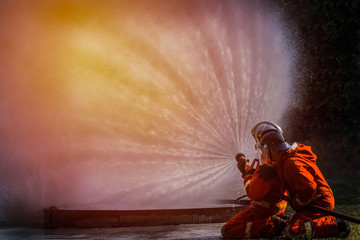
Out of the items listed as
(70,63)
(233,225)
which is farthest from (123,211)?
(70,63)

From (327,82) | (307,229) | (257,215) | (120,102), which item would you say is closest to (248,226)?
(257,215)

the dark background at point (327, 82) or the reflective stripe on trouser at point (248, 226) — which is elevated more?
the dark background at point (327, 82)

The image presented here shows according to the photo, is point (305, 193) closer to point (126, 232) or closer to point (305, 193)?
point (305, 193)

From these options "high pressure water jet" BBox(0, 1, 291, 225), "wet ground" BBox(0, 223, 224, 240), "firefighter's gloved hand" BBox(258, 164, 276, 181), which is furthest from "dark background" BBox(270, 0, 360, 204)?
"firefighter's gloved hand" BBox(258, 164, 276, 181)

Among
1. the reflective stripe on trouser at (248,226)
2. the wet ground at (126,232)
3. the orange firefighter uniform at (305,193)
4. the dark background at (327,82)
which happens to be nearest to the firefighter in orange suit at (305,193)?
the orange firefighter uniform at (305,193)

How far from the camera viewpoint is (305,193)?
422 cm

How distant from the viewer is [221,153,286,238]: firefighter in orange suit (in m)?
4.52

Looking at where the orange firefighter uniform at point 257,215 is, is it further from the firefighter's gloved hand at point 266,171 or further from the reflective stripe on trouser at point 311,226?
the reflective stripe on trouser at point 311,226

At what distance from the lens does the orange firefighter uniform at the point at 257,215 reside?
4.57 m

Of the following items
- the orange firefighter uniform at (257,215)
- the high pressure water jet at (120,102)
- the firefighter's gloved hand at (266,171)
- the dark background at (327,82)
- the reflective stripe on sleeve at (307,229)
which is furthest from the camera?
the dark background at (327,82)

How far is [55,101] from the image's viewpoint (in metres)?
8.52

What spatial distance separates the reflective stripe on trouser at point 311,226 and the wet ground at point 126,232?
103cm

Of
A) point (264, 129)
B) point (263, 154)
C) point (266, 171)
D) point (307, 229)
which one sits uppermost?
point (264, 129)

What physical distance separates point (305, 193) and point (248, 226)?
3.01 ft
